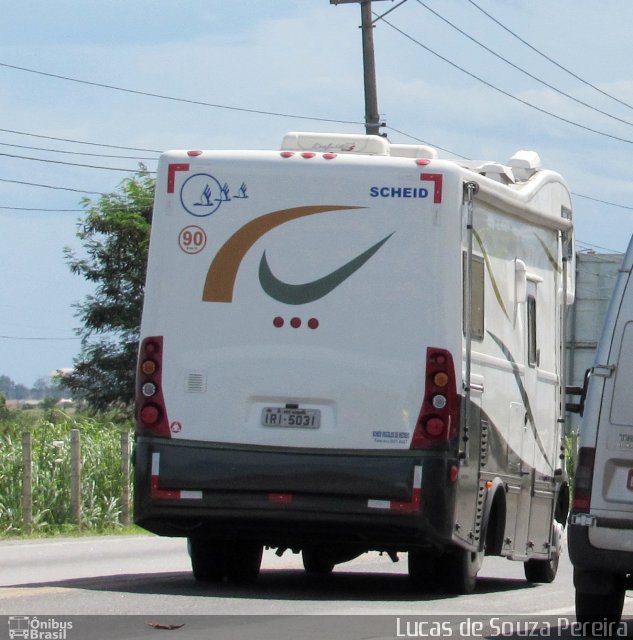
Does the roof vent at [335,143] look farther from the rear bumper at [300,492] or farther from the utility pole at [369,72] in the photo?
the utility pole at [369,72]

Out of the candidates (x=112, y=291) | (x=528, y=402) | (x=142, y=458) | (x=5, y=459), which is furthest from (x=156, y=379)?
(x=112, y=291)

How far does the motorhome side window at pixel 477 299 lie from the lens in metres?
12.8

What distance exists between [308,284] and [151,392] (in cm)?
141

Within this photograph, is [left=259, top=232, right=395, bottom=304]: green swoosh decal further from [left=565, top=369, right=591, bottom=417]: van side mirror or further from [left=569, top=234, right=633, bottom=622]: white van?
[left=569, top=234, right=633, bottom=622]: white van

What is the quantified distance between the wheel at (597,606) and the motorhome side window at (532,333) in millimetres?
3845

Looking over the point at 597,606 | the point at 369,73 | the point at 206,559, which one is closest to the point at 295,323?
the point at 206,559

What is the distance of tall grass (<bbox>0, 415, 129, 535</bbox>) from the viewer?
73.6 feet

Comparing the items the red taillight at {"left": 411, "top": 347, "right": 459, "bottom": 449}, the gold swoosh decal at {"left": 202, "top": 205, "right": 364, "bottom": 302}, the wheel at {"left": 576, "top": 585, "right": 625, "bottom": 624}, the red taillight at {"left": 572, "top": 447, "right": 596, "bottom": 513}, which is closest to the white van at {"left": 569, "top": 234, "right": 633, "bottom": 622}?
the red taillight at {"left": 572, "top": 447, "right": 596, "bottom": 513}

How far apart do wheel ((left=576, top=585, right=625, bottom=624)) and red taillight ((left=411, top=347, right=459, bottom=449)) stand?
1809mm

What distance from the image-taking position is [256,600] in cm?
1232

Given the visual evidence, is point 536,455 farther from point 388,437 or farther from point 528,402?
point 388,437

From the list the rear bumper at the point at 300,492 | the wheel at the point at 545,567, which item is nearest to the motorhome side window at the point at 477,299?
the rear bumper at the point at 300,492

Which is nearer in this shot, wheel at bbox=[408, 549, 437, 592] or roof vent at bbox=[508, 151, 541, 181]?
wheel at bbox=[408, 549, 437, 592]

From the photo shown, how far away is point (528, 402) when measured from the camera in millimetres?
14453
